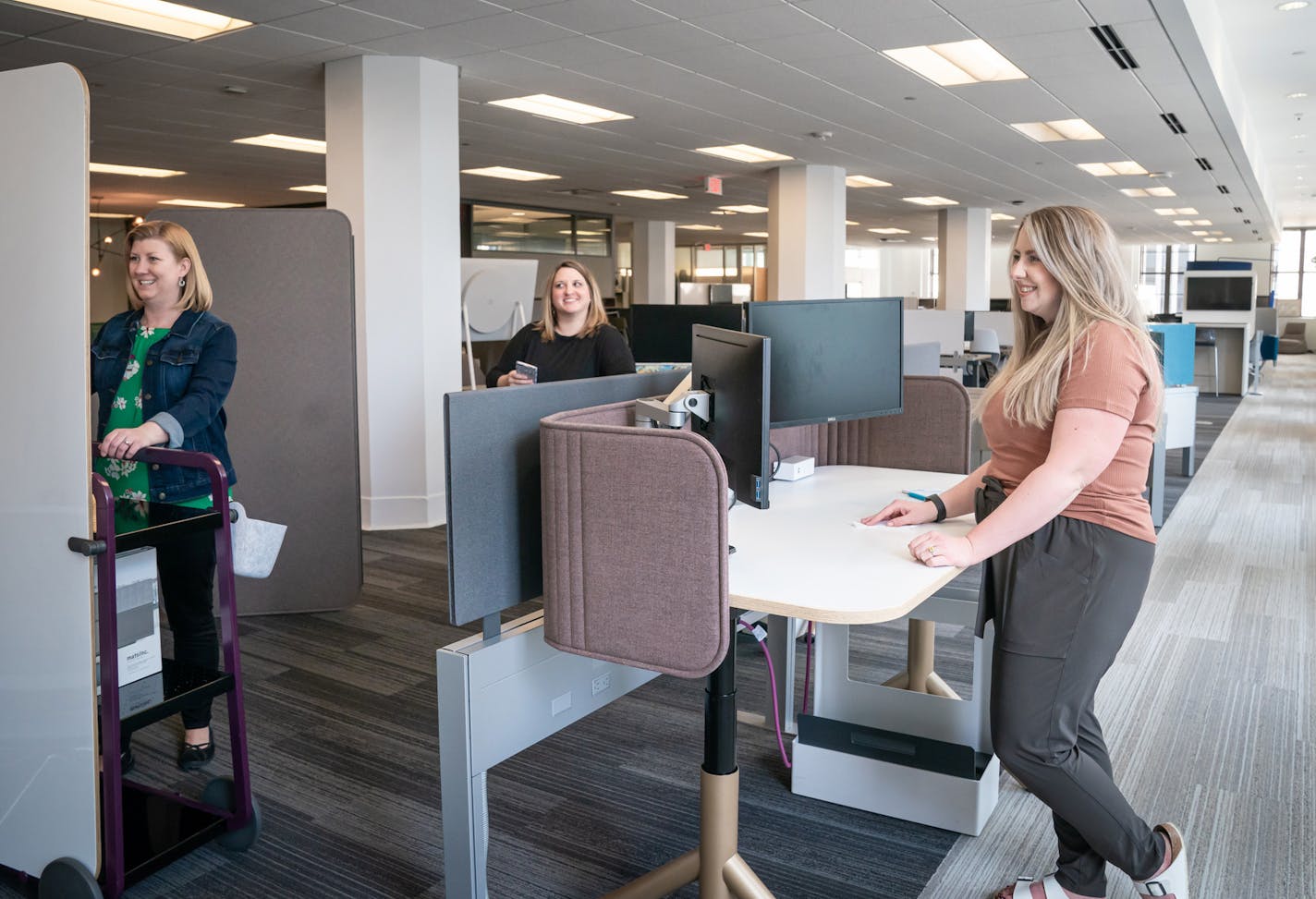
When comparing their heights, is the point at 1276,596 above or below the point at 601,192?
below

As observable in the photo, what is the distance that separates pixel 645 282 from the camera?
15.7 meters

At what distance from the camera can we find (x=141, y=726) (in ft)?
6.39

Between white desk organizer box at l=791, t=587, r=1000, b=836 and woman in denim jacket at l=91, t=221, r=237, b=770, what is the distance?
1.51 m

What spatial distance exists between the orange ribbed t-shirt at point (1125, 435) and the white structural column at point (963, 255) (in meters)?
13.2

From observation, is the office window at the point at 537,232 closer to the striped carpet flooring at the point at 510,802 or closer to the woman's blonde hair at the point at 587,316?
the woman's blonde hair at the point at 587,316

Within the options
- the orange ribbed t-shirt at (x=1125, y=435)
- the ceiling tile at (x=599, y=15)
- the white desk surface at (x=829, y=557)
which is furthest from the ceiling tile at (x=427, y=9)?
the orange ribbed t-shirt at (x=1125, y=435)

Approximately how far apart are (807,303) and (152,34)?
14.1 feet

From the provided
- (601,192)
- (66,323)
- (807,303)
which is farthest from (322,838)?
(601,192)

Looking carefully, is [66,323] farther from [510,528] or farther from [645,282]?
[645,282]

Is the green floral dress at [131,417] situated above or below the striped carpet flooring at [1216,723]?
above

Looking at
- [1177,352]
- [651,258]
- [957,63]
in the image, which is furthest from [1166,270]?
[957,63]

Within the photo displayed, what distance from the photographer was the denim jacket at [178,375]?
2424mm

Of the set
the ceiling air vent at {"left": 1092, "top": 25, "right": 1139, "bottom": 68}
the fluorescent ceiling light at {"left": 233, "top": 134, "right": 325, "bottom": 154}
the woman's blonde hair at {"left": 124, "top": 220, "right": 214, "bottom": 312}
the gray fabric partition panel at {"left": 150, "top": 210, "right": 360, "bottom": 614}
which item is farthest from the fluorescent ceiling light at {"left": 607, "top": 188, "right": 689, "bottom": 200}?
the woman's blonde hair at {"left": 124, "top": 220, "right": 214, "bottom": 312}

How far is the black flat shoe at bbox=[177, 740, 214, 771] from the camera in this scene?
8.86 feet
